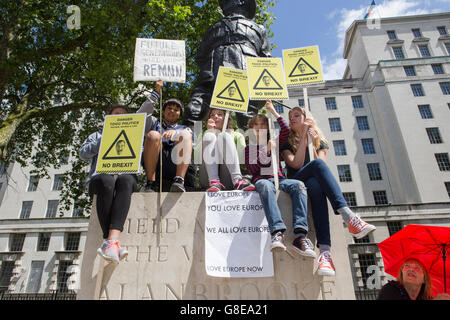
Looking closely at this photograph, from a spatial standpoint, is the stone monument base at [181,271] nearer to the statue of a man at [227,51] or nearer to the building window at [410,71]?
the statue of a man at [227,51]

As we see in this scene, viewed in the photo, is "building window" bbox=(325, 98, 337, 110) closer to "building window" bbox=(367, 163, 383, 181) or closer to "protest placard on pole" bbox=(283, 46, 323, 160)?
"building window" bbox=(367, 163, 383, 181)

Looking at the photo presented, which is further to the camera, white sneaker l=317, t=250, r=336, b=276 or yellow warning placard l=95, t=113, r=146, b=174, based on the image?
yellow warning placard l=95, t=113, r=146, b=174

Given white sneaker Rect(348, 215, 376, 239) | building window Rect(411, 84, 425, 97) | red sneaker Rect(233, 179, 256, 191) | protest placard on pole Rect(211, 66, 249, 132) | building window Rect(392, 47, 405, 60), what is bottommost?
white sneaker Rect(348, 215, 376, 239)

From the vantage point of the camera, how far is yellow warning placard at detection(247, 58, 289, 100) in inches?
166

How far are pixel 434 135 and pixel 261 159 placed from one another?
35249 millimetres

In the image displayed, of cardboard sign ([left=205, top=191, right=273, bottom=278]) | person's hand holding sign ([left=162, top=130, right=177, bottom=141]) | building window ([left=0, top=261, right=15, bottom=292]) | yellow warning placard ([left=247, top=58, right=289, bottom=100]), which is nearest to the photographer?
cardboard sign ([left=205, top=191, right=273, bottom=278])

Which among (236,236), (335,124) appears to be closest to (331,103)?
(335,124)

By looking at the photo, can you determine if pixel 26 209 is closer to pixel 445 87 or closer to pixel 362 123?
pixel 362 123

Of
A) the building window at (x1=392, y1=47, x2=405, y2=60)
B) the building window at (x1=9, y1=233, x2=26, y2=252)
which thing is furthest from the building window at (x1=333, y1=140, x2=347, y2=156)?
the building window at (x1=9, y1=233, x2=26, y2=252)

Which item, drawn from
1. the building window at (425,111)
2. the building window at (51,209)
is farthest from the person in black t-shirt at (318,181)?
the building window at (51,209)

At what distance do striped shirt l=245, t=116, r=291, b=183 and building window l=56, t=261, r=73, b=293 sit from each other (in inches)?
1222

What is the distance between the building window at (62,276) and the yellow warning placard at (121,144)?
3066 centimetres

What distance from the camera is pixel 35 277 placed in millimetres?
29062

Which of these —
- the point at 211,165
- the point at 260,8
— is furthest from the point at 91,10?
the point at 211,165
